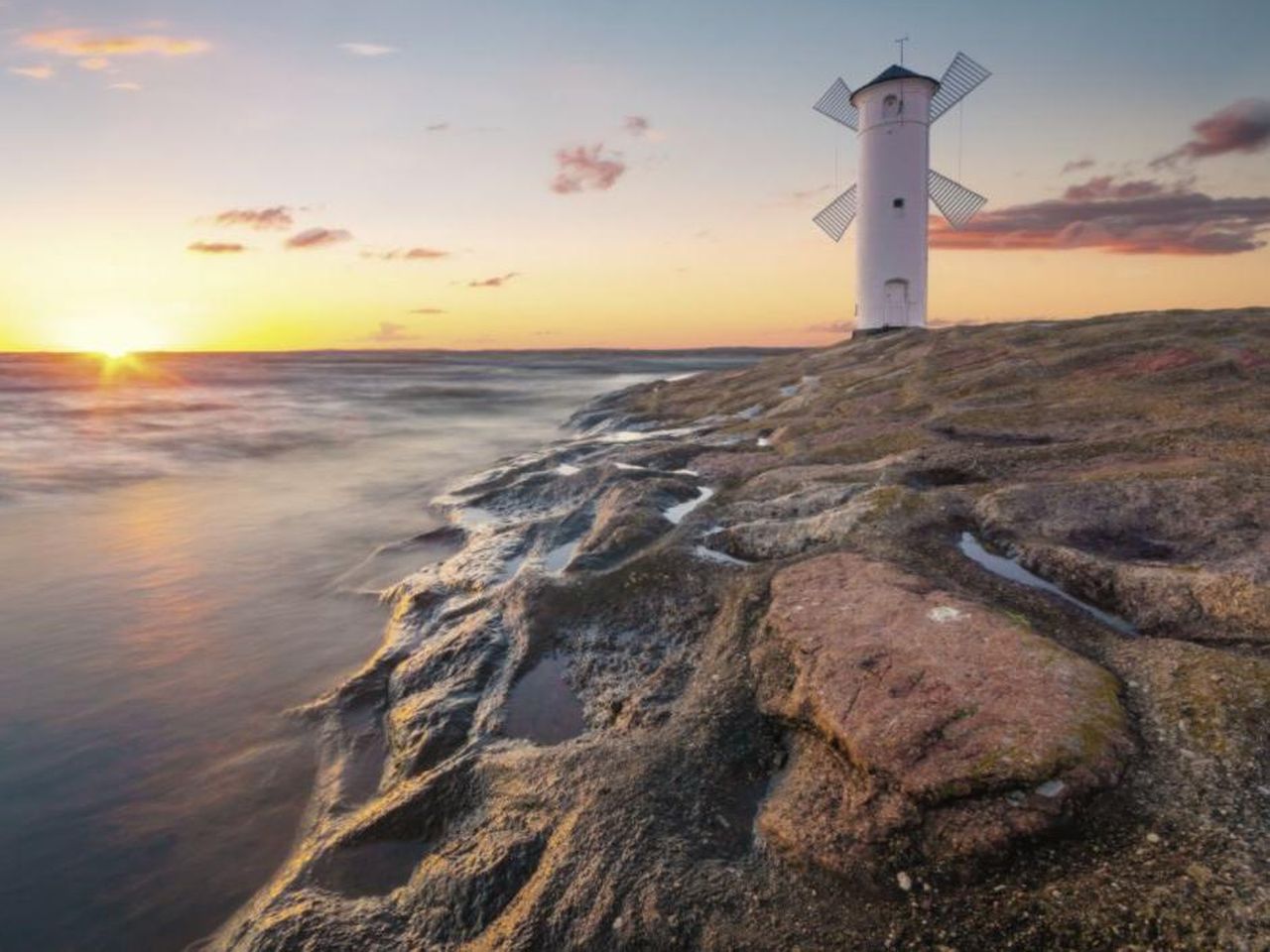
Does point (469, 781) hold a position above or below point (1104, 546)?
below

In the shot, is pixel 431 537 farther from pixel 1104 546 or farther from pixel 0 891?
pixel 1104 546

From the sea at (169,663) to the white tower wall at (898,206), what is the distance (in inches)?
727

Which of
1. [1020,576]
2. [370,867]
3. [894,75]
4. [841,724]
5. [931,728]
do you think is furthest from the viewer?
[894,75]

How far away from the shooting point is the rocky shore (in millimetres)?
3354

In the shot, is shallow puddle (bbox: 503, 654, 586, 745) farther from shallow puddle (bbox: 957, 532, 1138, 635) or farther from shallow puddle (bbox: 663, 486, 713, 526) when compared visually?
shallow puddle (bbox: 957, 532, 1138, 635)

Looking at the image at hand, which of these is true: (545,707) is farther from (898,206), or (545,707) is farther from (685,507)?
(898,206)

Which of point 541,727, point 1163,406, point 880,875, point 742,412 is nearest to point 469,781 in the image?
point 541,727

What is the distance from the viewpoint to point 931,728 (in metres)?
3.98

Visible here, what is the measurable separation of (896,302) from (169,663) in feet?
97.4

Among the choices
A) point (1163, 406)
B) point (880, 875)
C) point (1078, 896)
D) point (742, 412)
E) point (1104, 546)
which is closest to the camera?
point (1078, 896)

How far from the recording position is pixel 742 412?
19516 millimetres

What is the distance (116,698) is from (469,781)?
478 cm

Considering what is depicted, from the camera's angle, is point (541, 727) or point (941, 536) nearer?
point (541, 727)

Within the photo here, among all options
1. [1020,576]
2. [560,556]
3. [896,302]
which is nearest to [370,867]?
[560,556]
